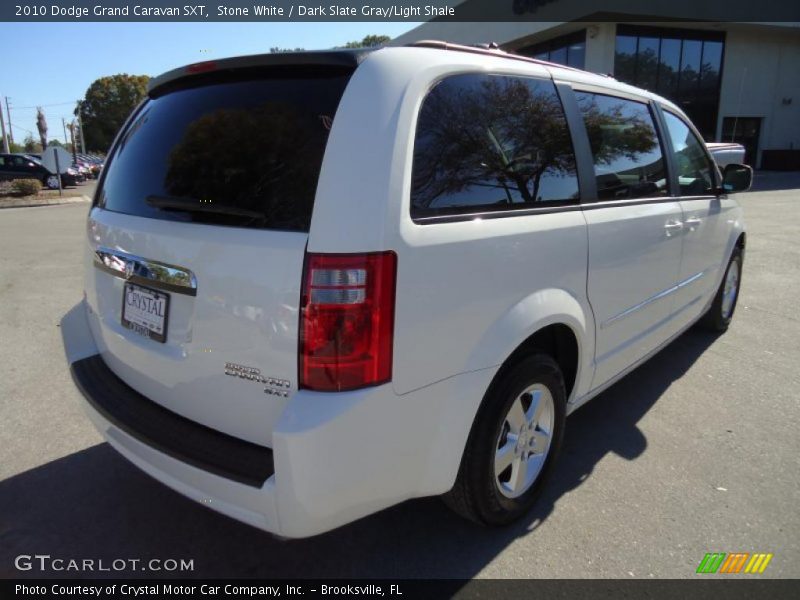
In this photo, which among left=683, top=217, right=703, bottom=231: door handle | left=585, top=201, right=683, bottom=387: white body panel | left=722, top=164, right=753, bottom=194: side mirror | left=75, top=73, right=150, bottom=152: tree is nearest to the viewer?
left=585, top=201, right=683, bottom=387: white body panel

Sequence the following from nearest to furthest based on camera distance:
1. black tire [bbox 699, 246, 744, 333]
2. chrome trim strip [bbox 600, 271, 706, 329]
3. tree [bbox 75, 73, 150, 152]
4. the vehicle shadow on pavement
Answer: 1. the vehicle shadow on pavement
2. chrome trim strip [bbox 600, 271, 706, 329]
3. black tire [bbox 699, 246, 744, 333]
4. tree [bbox 75, 73, 150, 152]

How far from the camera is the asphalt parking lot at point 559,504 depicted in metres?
2.40

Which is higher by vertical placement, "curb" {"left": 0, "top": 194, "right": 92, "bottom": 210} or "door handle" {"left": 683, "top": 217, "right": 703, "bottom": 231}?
"door handle" {"left": 683, "top": 217, "right": 703, "bottom": 231}

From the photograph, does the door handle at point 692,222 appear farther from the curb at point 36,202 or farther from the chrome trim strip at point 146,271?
the curb at point 36,202

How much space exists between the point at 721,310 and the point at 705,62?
27.3m

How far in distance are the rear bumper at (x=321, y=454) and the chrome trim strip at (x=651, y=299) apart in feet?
3.59

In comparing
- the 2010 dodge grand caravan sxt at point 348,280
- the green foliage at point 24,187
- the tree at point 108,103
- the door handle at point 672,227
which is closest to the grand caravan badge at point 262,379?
the 2010 dodge grand caravan sxt at point 348,280

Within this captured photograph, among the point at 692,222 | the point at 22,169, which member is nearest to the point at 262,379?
the point at 692,222

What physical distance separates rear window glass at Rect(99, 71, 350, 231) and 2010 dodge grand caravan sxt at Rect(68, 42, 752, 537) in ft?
0.03

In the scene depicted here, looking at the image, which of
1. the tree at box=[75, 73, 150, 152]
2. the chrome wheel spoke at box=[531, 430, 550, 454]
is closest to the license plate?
the chrome wheel spoke at box=[531, 430, 550, 454]

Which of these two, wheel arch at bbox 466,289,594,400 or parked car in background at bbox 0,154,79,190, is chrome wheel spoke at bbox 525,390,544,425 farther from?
parked car in background at bbox 0,154,79,190

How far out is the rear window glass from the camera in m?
1.92

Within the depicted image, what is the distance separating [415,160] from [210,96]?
0.96m

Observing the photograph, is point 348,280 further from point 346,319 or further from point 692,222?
point 692,222
